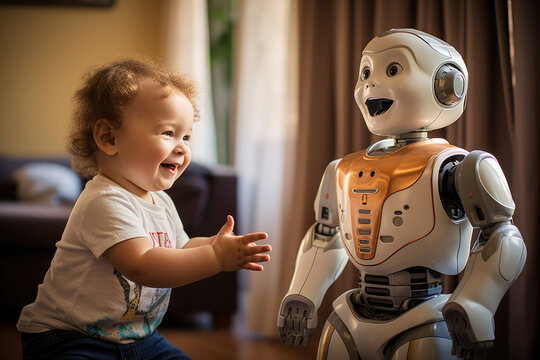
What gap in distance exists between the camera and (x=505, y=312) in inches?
56.6

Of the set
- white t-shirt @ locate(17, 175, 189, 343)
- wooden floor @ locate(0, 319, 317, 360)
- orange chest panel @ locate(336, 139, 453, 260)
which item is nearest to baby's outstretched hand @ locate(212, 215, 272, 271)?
white t-shirt @ locate(17, 175, 189, 343)

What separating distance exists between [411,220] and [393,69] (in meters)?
0.32

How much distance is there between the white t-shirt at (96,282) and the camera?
0.99m

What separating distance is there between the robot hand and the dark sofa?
1130mm

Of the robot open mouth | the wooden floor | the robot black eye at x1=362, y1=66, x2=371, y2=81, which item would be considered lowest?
the wooden floor

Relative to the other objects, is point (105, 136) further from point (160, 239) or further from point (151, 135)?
point (160, 239)

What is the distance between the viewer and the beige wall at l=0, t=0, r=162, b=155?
3.81 m

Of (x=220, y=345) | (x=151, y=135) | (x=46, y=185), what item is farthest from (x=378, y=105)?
(x=46, y=185)

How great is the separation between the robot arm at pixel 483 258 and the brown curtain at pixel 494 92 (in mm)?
407

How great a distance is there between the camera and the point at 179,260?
A: 3.12ft

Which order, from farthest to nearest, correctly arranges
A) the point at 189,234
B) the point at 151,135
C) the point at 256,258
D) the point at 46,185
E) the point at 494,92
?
the point at 46,185 < the point at 189,234 < the point at 494,92 < the point at 151,135 < the point at 256,258

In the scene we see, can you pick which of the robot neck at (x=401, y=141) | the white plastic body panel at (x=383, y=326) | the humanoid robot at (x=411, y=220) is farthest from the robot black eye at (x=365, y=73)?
the white plastic body panel at (x=383, y=326)

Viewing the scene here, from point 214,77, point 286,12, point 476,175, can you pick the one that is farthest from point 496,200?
point 214,77

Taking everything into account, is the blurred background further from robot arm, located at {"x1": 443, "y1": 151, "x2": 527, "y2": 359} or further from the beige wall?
robot arm, located at {"x1": 443, "y1": 151, "x2": 527, "y2": 359}
